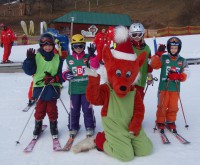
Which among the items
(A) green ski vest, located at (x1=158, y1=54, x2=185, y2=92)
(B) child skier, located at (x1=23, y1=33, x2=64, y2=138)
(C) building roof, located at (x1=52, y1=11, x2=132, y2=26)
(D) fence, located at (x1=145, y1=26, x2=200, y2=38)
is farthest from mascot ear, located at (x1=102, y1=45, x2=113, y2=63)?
(C) building roof, located at (x1=52, y1=11, x2=132, y2=26)

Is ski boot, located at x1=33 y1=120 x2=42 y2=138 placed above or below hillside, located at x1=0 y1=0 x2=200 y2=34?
below

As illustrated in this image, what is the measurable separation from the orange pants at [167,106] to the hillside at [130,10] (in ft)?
106

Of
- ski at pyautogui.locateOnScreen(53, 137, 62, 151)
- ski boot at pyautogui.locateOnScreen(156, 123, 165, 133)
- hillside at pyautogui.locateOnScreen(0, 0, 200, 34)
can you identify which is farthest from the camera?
hillside at pyautogui.locateOnScreen(0, 0, 200, 34)

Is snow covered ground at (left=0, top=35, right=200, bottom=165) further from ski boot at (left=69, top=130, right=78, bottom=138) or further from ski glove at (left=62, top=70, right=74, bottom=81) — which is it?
ski glove at (left=62, top=70, right=74, bottom=81)

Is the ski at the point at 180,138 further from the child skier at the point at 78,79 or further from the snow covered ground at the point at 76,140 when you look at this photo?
the child skier at the point at 78,79

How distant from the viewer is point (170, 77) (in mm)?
4762

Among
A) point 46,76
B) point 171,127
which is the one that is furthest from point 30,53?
point 171,127

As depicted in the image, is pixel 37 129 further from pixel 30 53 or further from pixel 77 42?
pixel 77 42

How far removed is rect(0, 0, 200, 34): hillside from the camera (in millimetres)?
38656

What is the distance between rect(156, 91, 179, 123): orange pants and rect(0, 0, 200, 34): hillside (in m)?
32.2

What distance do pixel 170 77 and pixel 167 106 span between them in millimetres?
510

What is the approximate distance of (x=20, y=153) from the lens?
4270 millimetres

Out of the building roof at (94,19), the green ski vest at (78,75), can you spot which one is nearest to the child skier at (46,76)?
the green ski vest at (78,75)

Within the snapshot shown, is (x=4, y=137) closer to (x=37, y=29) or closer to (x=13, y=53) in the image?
(x=13, y=53)
